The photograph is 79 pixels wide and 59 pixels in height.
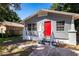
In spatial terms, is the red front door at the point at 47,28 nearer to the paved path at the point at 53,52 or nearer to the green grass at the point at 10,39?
the paved path at the point at 53,52

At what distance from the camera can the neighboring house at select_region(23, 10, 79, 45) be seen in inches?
389

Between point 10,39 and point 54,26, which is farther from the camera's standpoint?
point 54,26

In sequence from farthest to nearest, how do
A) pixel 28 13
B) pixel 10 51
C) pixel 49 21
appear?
pixel 49 21 < pixel 28 13 < pixel 10 51

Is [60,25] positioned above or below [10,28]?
above

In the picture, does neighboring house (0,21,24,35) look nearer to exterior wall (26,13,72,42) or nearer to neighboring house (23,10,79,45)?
neighboring house (23,10,79,45)

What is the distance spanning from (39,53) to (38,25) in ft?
9.43

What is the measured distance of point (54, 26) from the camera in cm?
1020

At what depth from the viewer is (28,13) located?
384 inches

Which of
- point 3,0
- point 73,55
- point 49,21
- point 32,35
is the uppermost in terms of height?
point 3,0

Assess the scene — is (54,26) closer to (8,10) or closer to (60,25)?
(60,25)

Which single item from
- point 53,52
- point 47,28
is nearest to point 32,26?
point 47,28

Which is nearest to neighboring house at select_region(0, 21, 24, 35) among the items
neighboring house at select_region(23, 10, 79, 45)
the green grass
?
→ the green grass

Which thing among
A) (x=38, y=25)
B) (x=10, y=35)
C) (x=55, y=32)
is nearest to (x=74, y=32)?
(x=55, y=32)

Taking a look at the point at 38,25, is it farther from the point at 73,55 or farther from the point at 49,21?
the point at 73,55
